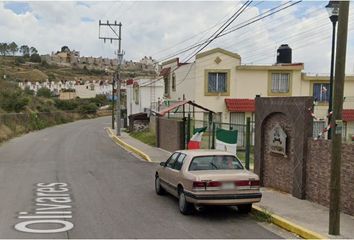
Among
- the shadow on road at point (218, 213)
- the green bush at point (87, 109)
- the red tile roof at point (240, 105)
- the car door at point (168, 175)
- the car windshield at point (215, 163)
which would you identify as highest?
the red tile roof at point (240, 105)

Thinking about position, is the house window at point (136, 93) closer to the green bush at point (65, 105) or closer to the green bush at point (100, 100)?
the green bush at point (65, 105)

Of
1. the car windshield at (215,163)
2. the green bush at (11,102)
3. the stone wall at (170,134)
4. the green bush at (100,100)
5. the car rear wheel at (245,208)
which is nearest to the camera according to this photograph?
the car rear wheel at (245,208)

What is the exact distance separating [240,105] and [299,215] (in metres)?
27.8

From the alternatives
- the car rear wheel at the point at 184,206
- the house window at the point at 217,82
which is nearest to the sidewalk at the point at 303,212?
the car rear wheel at the point at 184,206

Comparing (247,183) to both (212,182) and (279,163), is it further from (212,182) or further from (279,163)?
(279,163)

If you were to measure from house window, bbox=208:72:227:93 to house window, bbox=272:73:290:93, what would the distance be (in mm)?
4000

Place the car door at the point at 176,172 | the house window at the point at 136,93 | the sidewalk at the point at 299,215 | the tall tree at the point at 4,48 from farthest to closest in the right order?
the tall tree at the point at 4,48 → the house window at the point at 136,93 → the car door at the point at 176,172 → the sidewalk at the point at 299,215

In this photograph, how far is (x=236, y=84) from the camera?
39094 millimetres

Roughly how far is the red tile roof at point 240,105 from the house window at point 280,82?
2.61m

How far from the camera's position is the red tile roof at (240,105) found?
38231 mm

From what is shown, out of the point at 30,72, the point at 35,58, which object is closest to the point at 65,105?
the point at 30,72

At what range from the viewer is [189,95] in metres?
39.6

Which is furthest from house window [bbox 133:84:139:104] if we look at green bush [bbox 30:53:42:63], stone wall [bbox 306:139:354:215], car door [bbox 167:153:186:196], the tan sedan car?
green bush [bbox 30:53:42:63]

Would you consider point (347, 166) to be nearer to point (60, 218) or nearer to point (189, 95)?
point (60, 218)
